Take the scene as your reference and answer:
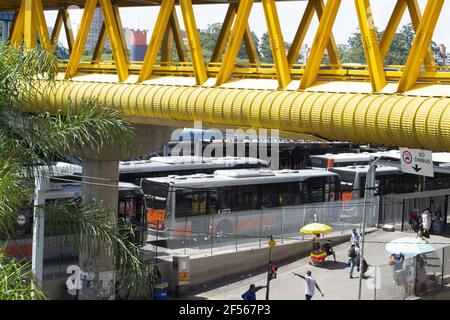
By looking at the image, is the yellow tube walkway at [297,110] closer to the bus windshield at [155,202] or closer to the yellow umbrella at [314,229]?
the bus windshield at [155,202]

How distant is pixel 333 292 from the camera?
934 inches

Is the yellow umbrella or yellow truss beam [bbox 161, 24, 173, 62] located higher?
yellow truss beam [bbox 161, 24, 173, 62]

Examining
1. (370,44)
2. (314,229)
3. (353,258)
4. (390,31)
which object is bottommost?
(353,258)

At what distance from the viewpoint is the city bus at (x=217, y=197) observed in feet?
90.7

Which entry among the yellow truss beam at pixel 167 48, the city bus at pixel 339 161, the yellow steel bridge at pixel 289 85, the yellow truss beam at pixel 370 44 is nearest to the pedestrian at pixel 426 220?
the city bus at pixel 339 161

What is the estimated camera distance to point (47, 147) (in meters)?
11.4

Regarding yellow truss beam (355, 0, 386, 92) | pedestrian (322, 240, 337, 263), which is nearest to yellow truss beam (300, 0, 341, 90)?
yellow truss beam (355, 0, 386, 92)

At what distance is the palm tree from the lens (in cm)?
1123

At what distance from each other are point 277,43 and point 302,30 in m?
3.92

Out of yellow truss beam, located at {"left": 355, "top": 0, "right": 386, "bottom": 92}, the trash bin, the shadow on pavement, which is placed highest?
yellow truss beam, located at {"left": 355, "top": 0, "right": 386, "bottom": 92}

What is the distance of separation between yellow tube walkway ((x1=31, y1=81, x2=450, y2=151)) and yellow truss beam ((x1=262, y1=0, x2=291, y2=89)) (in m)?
0.37

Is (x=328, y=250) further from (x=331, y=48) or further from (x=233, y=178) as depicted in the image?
(x=331, y=48)

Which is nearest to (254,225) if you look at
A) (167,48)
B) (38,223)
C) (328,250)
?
(328,250)

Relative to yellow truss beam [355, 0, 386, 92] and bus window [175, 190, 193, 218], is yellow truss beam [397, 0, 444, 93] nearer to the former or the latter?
yellow truss beam [355, 0, 386, 92]
